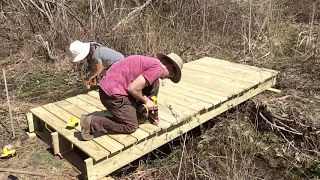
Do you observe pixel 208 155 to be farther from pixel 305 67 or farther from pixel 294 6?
pixel 294 6

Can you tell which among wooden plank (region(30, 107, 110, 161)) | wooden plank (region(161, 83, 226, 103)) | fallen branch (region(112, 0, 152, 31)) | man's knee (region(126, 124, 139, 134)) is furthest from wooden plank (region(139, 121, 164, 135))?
fallen branch (region(112, 0, 152, 31))

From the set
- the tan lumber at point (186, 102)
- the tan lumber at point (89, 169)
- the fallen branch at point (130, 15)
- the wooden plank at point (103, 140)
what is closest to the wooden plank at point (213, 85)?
the tan lumber at point (186, 102)

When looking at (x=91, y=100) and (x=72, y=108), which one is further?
(x=91, y=100)

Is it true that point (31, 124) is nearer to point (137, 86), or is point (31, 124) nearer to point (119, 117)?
point (119, 117)

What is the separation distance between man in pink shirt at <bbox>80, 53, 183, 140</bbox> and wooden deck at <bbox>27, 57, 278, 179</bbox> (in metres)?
0.12

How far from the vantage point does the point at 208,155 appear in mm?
3785

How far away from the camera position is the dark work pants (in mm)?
3248

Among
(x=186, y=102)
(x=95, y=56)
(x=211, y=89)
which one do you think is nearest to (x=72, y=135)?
(x=95, y=56)

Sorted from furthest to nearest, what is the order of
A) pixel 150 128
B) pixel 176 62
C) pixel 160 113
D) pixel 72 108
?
pixel 72 108
pixel 160 113
pixel 150 128
pixel 176 62

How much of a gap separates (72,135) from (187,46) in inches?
148

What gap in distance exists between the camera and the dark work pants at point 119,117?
3248 mm

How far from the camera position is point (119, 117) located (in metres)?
3.28

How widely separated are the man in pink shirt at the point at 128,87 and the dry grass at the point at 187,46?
0.58m

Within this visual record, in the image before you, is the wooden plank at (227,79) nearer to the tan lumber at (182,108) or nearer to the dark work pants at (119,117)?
the tan lumber at (182,108)
